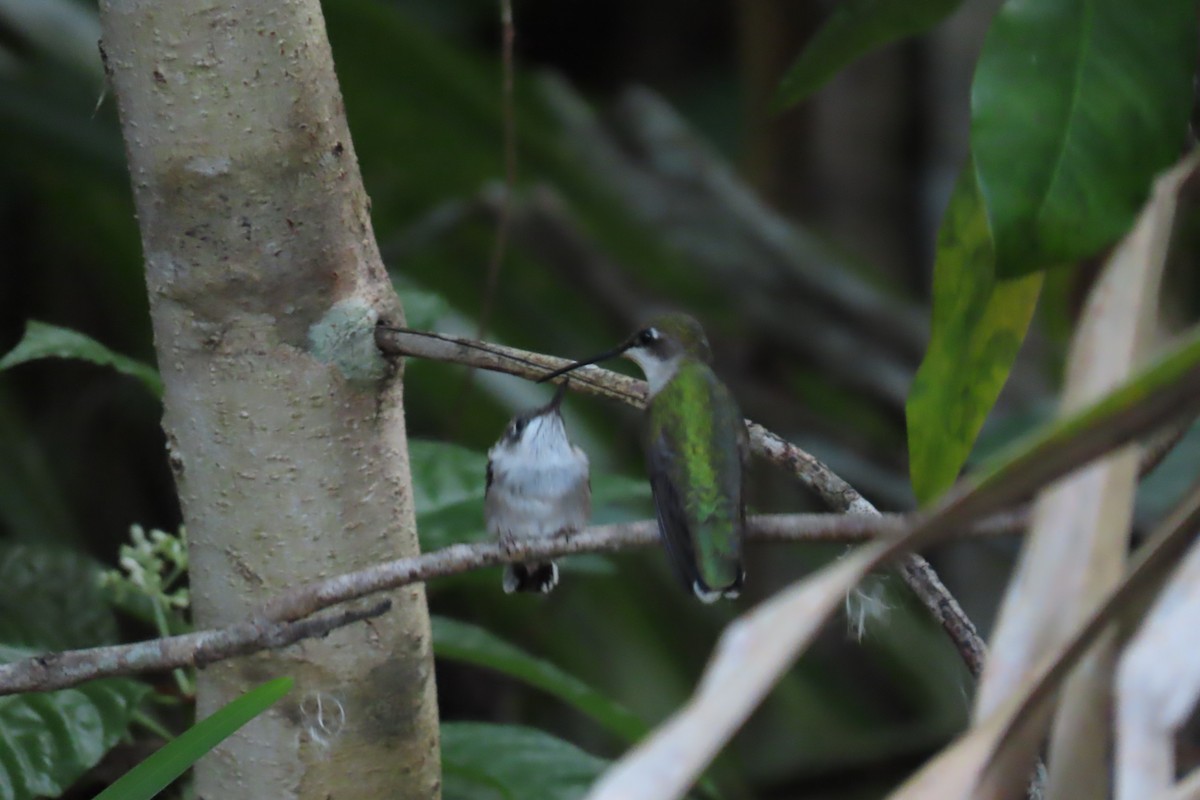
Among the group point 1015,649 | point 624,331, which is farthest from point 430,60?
point 1015,649

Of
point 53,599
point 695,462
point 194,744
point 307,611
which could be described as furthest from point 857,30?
point 53,599

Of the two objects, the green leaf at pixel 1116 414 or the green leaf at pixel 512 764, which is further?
the green leaf at pixel 512 764

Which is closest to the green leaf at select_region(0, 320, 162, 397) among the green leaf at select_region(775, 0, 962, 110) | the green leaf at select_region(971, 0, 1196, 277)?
the green leaf at select_region(775, 0, 962, 110)

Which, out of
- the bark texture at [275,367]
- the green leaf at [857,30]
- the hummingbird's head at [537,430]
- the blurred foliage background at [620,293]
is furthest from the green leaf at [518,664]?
the green leaf at [857,30]

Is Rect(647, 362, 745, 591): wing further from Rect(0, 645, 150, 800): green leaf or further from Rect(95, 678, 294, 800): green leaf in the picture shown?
Rect(0, 645, 150, 800): green leaf

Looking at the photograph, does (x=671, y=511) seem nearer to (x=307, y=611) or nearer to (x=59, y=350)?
(x=307, y=611)

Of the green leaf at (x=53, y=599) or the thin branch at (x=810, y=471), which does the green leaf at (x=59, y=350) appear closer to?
the green leaf at (x=53, y=599)

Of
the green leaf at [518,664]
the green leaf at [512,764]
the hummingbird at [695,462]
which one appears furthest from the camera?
the green leaf at [518,664]

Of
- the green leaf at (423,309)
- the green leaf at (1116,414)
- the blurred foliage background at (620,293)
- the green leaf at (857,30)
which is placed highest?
the green leaf at (857,30)
